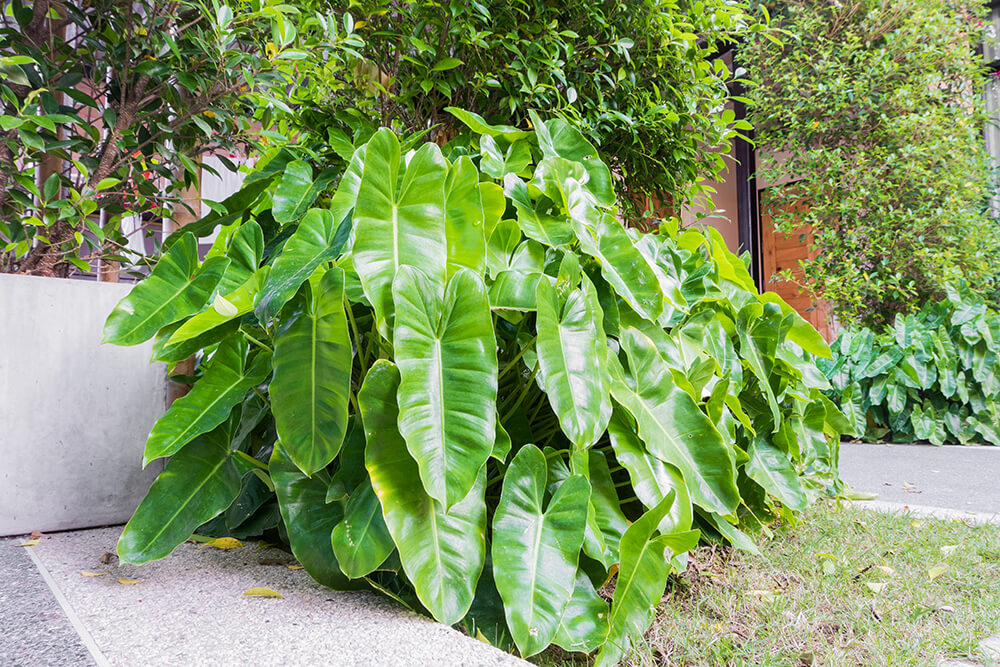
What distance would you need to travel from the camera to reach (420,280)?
98 centimetres

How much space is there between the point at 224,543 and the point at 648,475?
0.97m

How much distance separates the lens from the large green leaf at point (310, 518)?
1092 mm

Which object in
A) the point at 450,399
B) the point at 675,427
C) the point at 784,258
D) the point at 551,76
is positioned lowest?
the point at 675,427

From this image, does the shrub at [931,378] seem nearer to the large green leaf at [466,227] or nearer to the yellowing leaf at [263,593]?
the large green leaf at [466,227]

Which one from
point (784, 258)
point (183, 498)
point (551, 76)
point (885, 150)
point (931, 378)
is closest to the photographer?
point (183, 498)

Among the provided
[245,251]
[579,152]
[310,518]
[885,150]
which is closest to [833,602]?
[310,518]

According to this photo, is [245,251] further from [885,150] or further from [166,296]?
[885,150]

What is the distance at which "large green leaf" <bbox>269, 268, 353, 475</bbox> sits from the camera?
100 centimetres

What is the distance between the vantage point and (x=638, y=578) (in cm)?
98

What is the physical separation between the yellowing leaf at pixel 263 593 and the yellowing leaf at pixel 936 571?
1.39m

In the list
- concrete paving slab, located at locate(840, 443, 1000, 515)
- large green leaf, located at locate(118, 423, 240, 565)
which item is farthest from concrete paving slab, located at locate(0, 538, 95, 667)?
concrete paving slab, located at locate(840, 443, 1000, 515)

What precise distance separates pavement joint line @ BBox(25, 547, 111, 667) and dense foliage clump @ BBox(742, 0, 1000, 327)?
4556 mm

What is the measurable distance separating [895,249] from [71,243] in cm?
483

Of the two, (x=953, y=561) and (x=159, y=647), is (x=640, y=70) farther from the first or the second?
(x=159, y=647)
